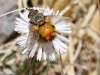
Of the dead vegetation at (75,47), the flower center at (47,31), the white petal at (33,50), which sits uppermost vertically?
the dead vegetation at (75,47)

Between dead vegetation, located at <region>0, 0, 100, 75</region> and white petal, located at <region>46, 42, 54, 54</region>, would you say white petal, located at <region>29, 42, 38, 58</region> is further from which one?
Result: dead vegetation, located at <region>0, 0, 100, 75</region>

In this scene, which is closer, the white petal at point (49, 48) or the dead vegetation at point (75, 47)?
the white petal at point (49, 48)

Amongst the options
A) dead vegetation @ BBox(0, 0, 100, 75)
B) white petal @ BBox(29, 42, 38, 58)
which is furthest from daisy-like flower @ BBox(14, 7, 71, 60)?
dead vegetation @ BBox(0, 0, 100, 75)

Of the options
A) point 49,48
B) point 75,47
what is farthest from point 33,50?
point 75,47

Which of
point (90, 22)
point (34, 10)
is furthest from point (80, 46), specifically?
point (34, 10)

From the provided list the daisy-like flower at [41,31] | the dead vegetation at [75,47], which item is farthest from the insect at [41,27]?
the dead vegetation at [75,47]

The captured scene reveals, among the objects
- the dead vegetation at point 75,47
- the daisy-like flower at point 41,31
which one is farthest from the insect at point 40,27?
the dead vegetation at point 75,47

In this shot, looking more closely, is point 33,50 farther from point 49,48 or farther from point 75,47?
point 75,47

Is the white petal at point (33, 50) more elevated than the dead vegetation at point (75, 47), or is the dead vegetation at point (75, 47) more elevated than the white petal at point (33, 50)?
the dead vegetation at point (75, 47)

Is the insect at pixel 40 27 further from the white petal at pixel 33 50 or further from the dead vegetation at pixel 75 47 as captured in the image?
the dead vegetation at pixel 75 47
